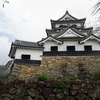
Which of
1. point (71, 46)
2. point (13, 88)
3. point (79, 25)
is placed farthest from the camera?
point (79, 25)

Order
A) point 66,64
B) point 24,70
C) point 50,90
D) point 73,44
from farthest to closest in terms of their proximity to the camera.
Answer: point 73,44 < point 66,64 < point 24,70 < point 50,90

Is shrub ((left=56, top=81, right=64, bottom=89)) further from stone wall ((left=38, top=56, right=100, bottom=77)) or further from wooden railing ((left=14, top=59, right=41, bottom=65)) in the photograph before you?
wooden railing ((left=14, top=59, right=41, bottom=65))

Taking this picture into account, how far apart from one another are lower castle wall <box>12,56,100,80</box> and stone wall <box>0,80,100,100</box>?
913 centimetres

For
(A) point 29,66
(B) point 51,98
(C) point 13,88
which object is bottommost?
(B) point 51,98

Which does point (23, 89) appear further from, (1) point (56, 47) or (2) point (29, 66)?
(1) point (56, 47)

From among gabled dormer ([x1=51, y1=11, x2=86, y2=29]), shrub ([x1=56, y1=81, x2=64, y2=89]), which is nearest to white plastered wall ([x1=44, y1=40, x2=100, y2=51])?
gabled dormer ([x1=51, y1=11, x2=86, y2=29])

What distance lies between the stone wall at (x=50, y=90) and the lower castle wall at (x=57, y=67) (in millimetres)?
9128

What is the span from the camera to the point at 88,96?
19.0ft

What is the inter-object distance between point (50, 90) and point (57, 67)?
31.9 feet

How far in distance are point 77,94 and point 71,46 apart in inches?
441

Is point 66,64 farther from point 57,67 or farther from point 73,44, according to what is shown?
point 73,44

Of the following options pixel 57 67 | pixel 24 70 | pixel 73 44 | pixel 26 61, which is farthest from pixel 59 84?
pixel 73 44

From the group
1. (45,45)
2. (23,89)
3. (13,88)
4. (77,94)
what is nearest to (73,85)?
(77,94)

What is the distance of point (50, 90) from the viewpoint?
6031 mm
